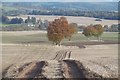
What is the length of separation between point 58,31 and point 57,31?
223 mm

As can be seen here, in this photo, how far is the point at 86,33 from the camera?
4756 inches

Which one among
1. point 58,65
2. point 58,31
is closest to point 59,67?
point 58,65

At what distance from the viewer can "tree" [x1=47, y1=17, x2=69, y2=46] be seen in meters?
89.9

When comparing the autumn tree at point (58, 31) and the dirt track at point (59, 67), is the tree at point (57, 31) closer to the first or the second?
the autumn tree at point (58, 31)

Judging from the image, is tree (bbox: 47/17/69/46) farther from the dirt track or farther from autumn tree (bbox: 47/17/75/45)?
the dirt track

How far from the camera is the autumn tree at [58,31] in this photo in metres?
89.9

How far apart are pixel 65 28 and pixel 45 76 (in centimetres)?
6947

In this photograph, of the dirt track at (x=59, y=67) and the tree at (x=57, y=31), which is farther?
the tree at (x=57, y=31)

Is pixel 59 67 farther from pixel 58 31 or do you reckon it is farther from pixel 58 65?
pixel 58 31

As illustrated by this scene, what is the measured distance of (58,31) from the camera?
91688 millimetres

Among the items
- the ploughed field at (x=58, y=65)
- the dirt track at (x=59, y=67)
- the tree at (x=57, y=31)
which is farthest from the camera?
the tree at (x=57, y=31)

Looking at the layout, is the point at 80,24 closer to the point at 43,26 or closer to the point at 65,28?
the point at 43,26

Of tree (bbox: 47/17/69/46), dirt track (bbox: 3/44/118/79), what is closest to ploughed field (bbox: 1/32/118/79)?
dirt track (bbox: 3/44/118/79)

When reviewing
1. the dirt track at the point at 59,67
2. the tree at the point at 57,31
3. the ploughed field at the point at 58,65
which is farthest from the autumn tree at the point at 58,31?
the dirt track at the point at 59,67
